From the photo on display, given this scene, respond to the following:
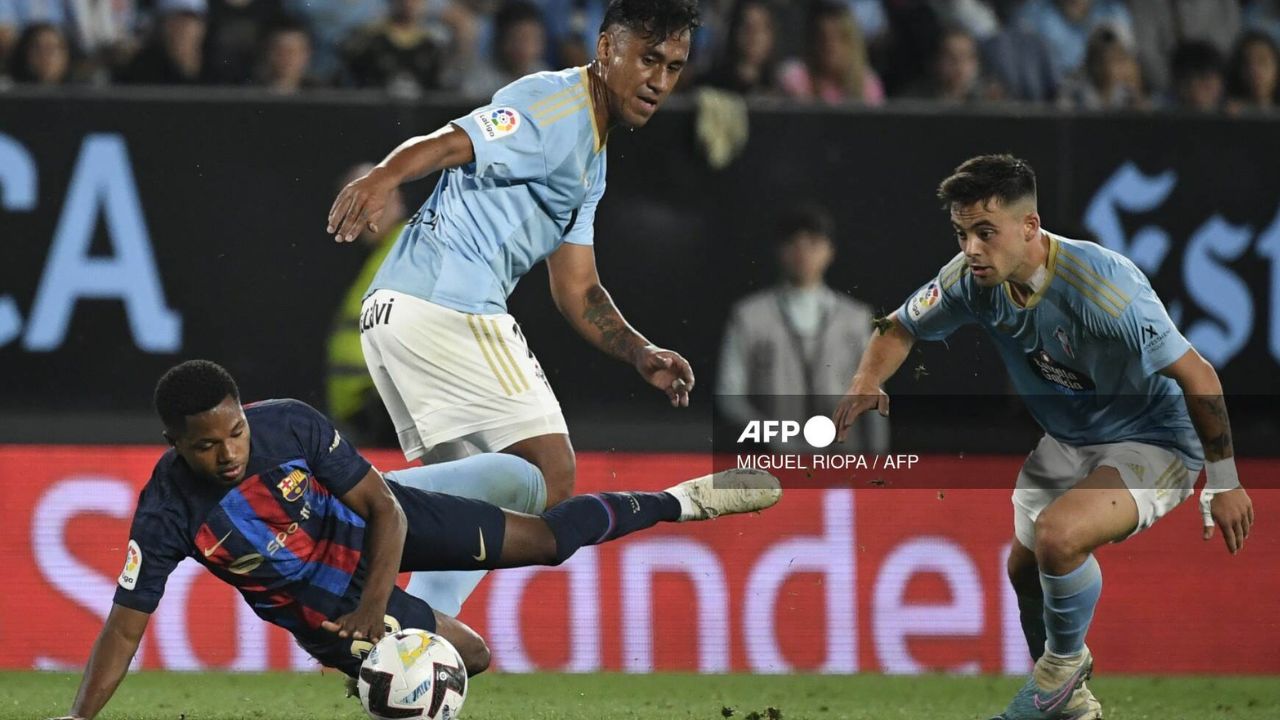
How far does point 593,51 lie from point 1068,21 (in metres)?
3.10

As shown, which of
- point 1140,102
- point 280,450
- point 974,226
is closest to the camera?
point 280,450

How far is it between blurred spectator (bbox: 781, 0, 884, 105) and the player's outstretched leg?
3.56 metres

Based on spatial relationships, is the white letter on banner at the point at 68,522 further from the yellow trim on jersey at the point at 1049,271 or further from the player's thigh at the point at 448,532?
the yellow trim on jersey at the point at 1049,271

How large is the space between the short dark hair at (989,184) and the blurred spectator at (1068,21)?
4963 millimetres

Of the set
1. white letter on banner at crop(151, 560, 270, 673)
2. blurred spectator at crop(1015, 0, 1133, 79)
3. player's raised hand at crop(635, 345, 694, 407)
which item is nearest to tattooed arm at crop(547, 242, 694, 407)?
player's raised hand at crop(635, 345, 694, 407)

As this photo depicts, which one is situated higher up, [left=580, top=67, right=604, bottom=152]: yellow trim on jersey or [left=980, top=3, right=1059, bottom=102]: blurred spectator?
[left=980, top=3, right=1059, bottom=102]: blurred spectator

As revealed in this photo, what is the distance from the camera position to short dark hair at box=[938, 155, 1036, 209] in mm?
5828

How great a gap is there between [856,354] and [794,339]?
0.31 metres

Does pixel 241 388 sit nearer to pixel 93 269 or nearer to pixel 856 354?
pixel 93 269

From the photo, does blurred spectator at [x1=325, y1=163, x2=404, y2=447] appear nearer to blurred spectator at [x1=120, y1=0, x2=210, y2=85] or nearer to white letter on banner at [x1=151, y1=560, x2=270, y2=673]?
white letter on banner at [x1=151, y1=560, x2=270, y2=673]

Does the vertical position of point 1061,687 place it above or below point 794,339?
below

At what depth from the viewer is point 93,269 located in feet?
27.6

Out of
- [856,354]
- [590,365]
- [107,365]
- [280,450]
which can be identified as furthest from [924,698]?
[107,365]

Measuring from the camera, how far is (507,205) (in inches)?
240
